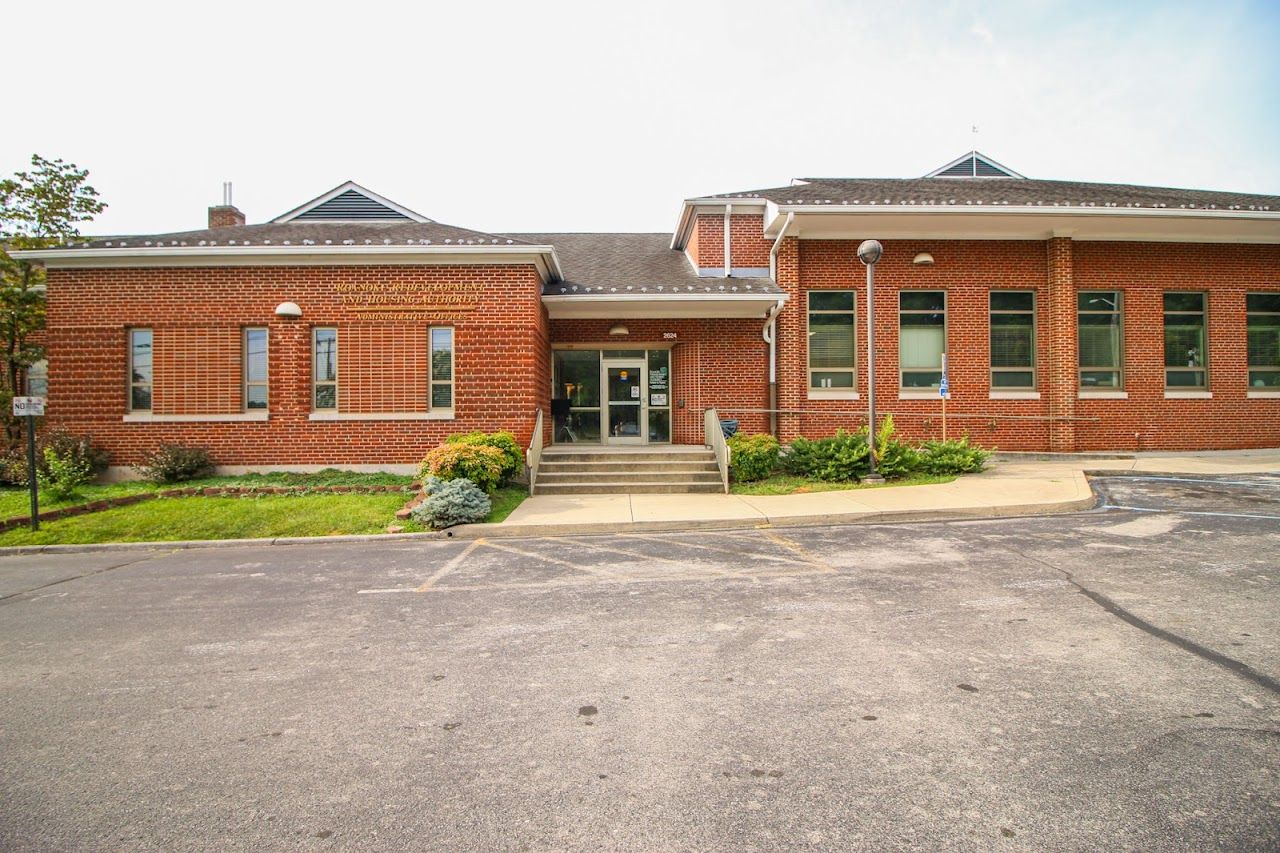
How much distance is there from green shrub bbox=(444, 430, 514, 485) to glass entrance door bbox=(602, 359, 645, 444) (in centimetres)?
390

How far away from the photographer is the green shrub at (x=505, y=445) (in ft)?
39.7

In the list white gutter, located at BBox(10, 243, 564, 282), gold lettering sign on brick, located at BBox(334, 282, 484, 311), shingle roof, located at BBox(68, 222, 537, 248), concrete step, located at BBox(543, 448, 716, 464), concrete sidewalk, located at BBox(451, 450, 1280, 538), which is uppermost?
shingle roof, located at BBox(68, 222, 537, 248)

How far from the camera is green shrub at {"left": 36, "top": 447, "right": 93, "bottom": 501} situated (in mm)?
12267

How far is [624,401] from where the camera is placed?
1656 cm

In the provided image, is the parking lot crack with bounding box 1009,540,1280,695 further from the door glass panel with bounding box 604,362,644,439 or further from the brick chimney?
the brick chimney

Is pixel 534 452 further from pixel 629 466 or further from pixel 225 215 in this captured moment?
pixel 225 215

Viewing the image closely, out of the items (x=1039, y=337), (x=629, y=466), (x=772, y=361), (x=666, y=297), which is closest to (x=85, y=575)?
(x=629, y=466)

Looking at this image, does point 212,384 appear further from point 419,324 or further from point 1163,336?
point 1163,336

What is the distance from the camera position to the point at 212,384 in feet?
46.0

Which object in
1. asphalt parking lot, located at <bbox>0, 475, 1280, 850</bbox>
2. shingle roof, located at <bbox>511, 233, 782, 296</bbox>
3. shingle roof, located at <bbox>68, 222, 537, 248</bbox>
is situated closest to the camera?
asphalt parking lot, located at <bbox>0, 475, 1280, 850</bbox>

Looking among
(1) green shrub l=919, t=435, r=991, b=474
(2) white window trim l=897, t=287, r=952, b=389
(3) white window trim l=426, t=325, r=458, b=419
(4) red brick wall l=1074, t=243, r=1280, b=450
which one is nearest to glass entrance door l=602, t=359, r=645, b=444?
(3) white window trim l=426, t=325, r=458, b=419

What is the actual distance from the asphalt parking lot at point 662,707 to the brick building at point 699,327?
7554 mm

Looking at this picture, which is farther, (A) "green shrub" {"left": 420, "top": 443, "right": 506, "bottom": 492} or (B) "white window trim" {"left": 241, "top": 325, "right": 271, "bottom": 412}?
(B) "white window trim" {"left": 241, "top": 325, "right": 271, "bottom": 412}

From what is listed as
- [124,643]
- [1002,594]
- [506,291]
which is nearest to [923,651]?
[1002,594]
